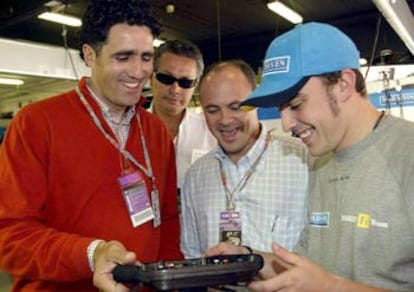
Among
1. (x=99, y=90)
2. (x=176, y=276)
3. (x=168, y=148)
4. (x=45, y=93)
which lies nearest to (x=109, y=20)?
(x=99, y=90)

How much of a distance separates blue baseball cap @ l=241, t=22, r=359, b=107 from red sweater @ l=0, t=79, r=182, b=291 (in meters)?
0.57

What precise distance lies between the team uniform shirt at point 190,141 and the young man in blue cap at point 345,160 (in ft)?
3.74

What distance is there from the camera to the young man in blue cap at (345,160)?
1.17m

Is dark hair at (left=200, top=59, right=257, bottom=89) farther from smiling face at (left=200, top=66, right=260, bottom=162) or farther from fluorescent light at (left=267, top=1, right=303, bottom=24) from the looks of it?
fluorescent light at (left=267, top=1, right=303, bottom=24)

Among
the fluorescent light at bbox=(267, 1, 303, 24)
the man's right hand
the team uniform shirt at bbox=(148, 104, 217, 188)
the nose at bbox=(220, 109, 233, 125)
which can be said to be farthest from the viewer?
the fluorescent light at bbox=(267, 1, 303, 24)

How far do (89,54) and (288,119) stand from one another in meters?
0.72

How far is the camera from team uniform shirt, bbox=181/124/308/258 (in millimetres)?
1705

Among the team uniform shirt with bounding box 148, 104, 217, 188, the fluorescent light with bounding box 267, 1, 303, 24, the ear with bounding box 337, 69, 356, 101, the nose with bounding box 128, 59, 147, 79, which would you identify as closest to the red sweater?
the nose with bounding box 128, 59, 147, 79

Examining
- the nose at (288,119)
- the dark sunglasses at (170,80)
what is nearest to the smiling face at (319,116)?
the nose at (288,119)

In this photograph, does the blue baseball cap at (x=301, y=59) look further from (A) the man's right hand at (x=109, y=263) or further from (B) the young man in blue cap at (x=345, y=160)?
(A) the man's right hand at (x=109, y=263)

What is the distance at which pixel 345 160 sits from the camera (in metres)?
1.34

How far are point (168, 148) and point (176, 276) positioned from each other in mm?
994

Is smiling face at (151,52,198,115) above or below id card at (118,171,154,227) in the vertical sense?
above

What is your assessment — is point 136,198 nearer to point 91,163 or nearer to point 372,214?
point 91,163
